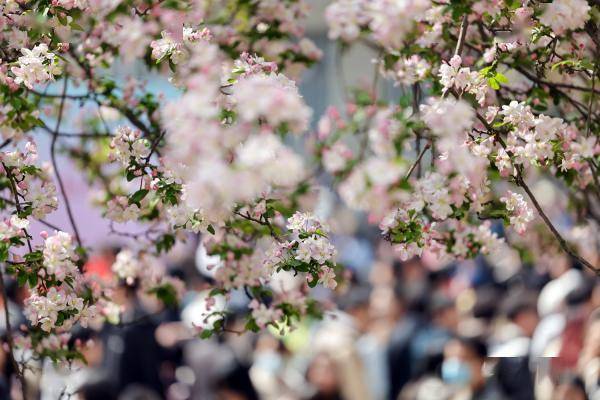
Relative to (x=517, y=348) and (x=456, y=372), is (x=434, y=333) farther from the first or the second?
(x=517, y=348)

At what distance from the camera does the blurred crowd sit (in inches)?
112

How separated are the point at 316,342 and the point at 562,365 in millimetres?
923

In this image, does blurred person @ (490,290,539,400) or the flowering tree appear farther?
blurred person @ (490,290,539,400)

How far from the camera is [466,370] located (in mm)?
3027

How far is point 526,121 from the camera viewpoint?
5.20 ft

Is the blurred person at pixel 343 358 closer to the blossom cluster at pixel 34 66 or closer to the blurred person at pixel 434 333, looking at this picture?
the blurred person at pixel 434 333

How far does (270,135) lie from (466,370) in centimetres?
219

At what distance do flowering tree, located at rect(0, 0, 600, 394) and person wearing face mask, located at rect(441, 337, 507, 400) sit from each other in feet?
2.02

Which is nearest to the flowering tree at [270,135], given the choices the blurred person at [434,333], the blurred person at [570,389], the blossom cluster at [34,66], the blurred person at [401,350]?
the blossom cluster at [34,66]

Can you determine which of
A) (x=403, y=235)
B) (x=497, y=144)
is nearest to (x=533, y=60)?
(x=497, y=144)

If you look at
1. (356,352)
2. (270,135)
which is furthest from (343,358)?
(270,135)

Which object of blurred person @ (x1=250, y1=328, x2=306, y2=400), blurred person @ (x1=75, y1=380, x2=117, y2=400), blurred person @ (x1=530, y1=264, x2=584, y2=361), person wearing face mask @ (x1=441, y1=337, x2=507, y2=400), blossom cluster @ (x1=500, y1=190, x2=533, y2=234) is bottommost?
blurred person @ (x1=530, y1=264, x2=584, y2=361)

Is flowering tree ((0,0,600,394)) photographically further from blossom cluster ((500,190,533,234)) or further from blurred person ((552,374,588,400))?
blurred person ((552,374,588,400))

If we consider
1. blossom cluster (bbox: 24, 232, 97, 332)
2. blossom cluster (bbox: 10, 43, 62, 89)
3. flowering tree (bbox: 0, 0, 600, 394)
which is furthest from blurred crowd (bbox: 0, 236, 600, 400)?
blossom cluster (bbox: 10, 43, 62, 89)
